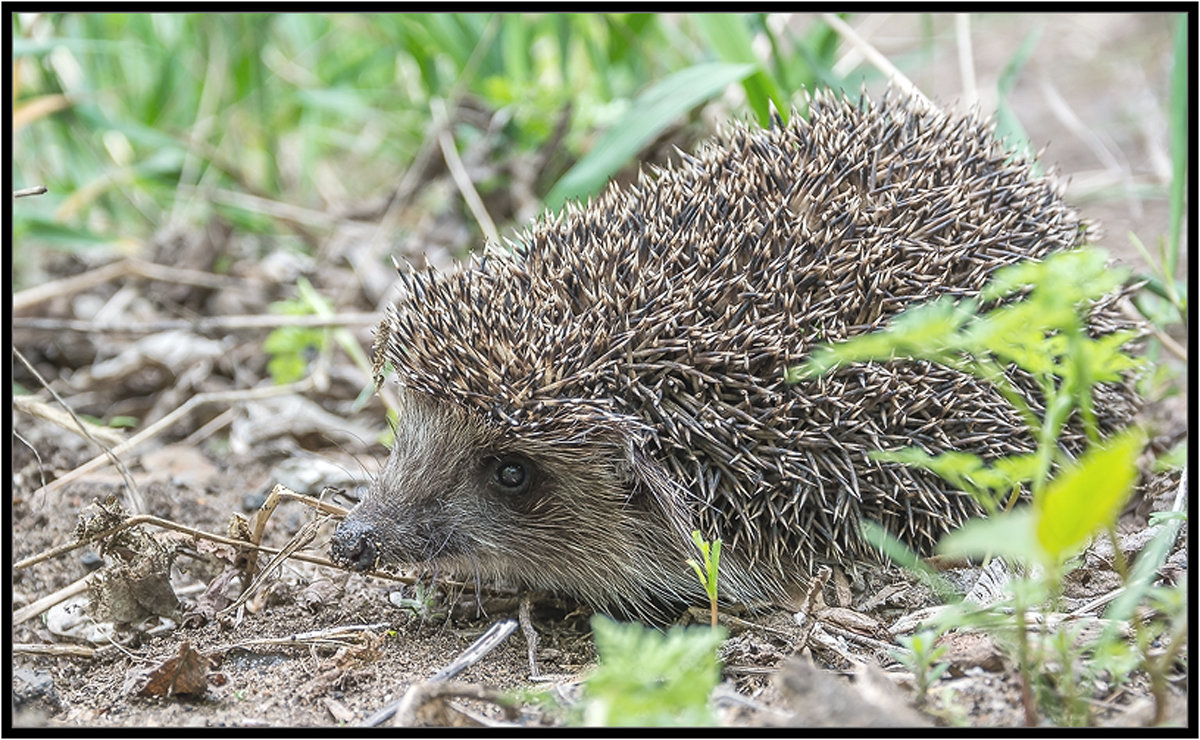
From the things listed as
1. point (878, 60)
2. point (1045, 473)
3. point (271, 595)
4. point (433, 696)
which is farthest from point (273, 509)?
point (878, 60)

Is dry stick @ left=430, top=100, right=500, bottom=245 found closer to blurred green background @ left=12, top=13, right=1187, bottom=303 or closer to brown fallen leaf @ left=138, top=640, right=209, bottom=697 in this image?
blurred green background @ left=12, top=13, right=1187, bottom=303

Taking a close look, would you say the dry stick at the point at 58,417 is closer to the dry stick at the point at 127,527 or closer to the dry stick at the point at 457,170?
the dry stick at the point at 127,527

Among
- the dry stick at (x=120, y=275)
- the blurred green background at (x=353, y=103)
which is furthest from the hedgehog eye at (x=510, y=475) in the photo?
the dry stick at (x=120, y=275)

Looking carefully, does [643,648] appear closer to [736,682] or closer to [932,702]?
[932,702]

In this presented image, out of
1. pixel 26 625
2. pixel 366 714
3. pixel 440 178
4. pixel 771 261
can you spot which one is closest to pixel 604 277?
pixel 771 261

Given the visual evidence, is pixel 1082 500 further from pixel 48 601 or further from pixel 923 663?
pixel 48 601
